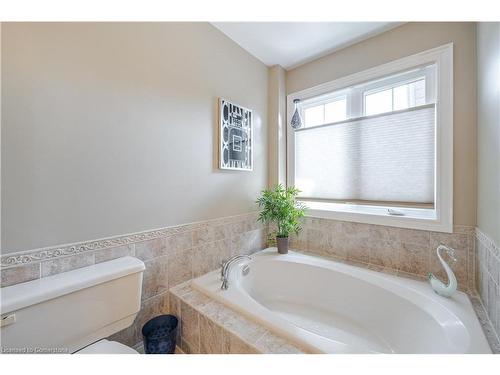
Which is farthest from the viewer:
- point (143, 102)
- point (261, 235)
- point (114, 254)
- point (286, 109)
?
point (286, 109)

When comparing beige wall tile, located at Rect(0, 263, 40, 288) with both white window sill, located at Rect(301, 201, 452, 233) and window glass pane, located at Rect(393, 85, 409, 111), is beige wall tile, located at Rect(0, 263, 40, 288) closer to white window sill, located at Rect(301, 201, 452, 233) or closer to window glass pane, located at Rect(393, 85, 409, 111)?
white window sill, located at Rect(301, 201, 452, 233)

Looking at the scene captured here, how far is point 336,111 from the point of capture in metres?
1.99

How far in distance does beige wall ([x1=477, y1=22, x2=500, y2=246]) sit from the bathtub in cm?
50

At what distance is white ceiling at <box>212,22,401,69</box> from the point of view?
1.57 meters

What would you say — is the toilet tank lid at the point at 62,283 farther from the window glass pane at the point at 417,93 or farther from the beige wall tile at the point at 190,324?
the window glass pane at the point at 417,93

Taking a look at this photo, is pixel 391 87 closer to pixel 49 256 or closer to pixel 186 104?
pixel 186 104

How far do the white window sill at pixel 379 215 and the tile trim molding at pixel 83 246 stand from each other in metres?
1.25

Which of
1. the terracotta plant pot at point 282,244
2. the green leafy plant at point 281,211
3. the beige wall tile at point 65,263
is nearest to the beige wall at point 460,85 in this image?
the green leafy plant at point 281,211

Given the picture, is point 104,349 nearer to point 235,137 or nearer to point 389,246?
point 235,137

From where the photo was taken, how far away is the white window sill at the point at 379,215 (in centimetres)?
144

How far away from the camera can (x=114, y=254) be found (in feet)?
3.57

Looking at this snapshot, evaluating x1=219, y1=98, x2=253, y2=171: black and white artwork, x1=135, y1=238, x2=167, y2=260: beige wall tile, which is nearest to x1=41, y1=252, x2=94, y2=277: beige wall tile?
x1=135, y1=238, x2=167, y2=260: beige wall tile
